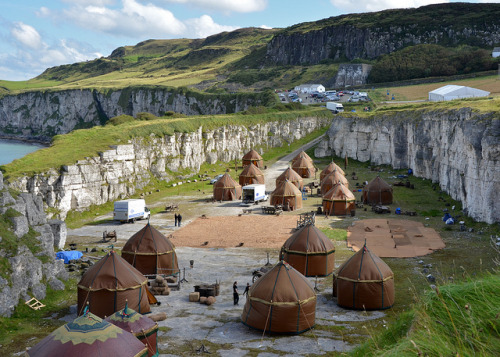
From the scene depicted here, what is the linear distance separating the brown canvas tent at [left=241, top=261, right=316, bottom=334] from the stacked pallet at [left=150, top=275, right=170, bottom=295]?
7747 mm

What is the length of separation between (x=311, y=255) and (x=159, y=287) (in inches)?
450

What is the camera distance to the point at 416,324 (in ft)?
39.4

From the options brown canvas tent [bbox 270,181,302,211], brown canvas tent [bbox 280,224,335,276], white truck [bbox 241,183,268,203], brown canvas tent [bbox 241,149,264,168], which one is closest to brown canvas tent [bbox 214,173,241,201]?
white truck [bbox 241,183,268,203]

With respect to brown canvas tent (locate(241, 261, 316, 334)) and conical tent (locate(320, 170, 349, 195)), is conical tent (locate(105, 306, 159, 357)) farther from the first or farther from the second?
conical tent (locate(320, 170, 349, 195))

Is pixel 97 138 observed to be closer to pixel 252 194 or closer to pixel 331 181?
pixel 252 194

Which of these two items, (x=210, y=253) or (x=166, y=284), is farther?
(x=210, y=253)

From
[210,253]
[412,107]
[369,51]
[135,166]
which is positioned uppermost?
[369,51]

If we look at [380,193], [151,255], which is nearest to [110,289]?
[151,255]

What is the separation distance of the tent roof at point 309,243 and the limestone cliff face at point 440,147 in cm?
1829

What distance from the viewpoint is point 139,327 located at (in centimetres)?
2484

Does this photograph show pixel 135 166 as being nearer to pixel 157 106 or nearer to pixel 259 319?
pixel 259 319

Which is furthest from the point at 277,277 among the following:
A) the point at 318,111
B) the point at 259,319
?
the point at 318,111

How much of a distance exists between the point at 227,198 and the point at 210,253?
2582 centimetres

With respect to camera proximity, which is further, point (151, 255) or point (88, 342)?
point (151, 255)
